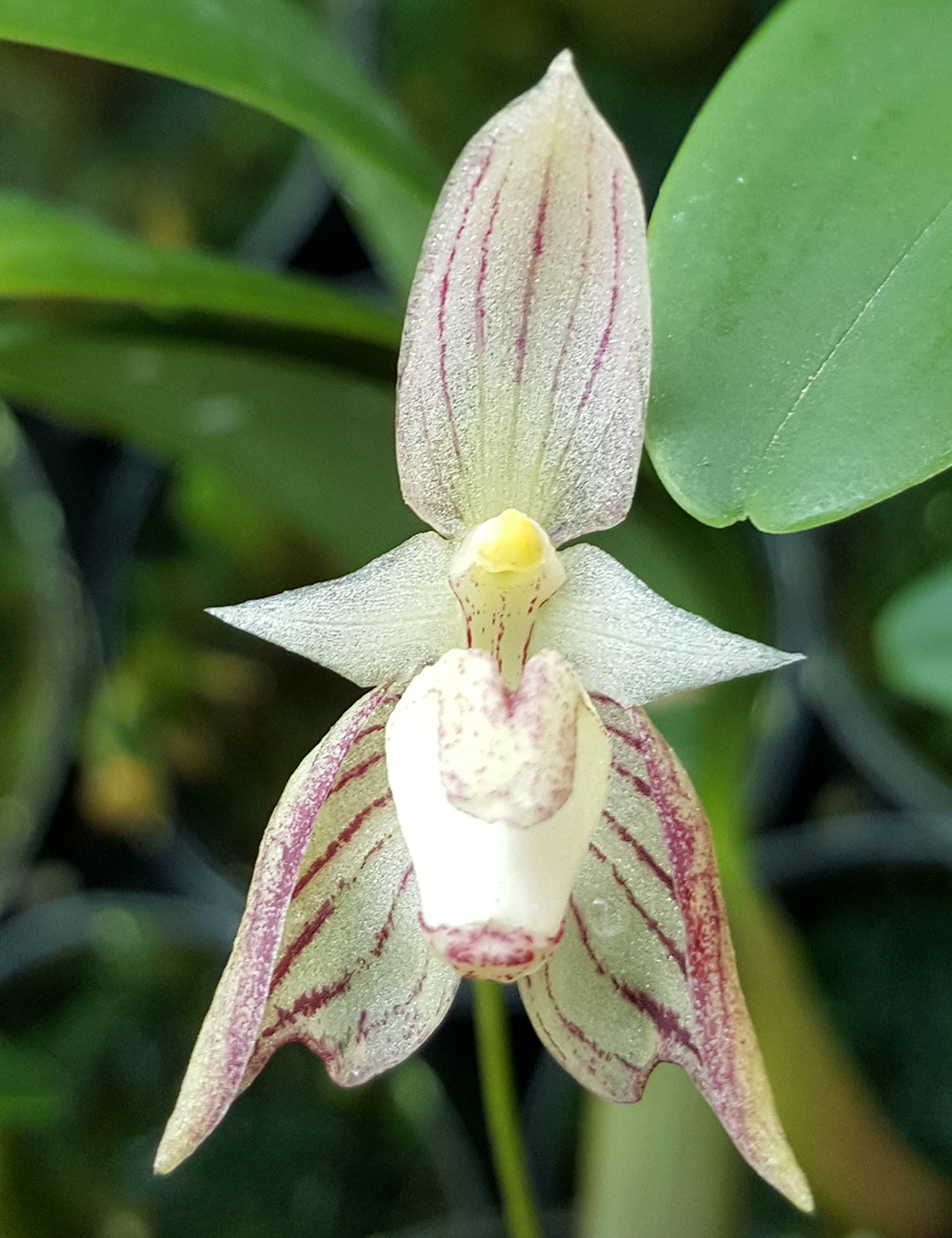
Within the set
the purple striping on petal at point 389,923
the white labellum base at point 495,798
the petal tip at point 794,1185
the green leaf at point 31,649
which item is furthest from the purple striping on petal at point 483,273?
the green leaf at point 31,649

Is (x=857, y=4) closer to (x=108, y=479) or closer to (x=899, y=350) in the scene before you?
(x=899, y=350)

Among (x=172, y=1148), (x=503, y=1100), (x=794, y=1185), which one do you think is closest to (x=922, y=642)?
(x=503, y=1100)

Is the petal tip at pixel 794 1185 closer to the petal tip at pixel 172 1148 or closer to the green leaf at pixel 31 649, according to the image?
the petal tip at pixel 172 1148

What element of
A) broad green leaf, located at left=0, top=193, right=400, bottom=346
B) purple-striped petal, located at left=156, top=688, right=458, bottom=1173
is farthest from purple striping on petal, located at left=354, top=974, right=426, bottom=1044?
broad green leaf, located at left=0, top=193, right=400, bottom=346

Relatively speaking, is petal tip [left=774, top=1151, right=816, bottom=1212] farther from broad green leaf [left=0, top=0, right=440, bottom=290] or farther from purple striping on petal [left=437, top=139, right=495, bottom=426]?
broad green leaf [left=0, top=0, right=440, bottom=290]

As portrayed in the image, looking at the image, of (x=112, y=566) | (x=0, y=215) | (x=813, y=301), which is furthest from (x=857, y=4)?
(x=112, y=566)
